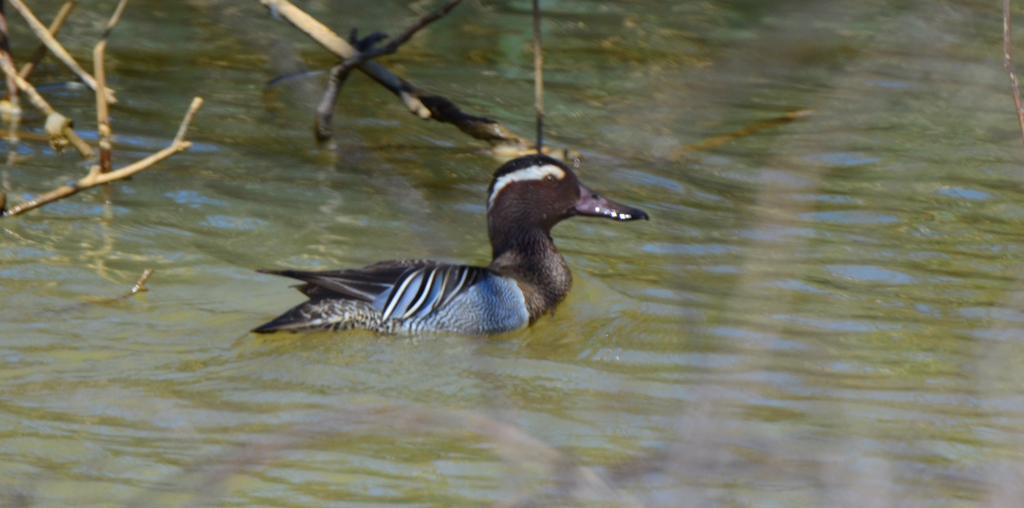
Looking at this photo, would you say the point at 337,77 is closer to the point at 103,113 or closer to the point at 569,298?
the point at 103,113

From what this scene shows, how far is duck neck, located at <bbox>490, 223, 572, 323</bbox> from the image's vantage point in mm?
7086

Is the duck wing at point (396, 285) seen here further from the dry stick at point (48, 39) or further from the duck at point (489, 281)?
the dry stick at point (48, 39)

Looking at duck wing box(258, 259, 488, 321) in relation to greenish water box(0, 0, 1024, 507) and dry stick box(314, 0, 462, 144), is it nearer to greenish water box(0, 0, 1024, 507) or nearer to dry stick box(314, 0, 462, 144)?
greenish water box(0, 0, 1024, 507)

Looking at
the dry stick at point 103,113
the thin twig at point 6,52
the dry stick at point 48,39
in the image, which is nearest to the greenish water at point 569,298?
the dry stick at point 103,113

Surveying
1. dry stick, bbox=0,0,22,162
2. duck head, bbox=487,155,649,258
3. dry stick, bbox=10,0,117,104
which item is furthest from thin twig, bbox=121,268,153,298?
dry stick, bbox=0,0,22,162

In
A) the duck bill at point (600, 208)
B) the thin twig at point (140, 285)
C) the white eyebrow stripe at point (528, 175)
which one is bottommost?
the thin twig at point (140, 285)

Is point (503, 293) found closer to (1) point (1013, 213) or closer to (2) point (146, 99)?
(1) point (1013, 213)

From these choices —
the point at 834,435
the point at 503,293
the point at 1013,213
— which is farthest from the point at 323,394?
the point at 1013,213

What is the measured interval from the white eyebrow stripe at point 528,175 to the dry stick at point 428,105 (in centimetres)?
180

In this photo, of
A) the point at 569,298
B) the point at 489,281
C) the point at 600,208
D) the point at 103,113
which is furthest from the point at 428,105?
the point at 489,281

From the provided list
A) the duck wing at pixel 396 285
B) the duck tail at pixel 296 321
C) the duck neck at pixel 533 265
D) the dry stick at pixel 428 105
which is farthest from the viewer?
the dry stick at pixel 428 105

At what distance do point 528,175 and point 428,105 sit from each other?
2100mm

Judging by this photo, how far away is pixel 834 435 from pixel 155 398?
2839 mm

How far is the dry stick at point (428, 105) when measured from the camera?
357 inches
